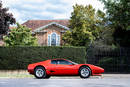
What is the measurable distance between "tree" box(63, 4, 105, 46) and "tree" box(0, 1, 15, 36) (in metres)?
12.9

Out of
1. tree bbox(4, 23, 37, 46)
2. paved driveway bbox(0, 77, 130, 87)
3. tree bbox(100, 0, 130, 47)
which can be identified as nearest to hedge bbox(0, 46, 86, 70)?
tree bbox(100, 0, 130, 47)

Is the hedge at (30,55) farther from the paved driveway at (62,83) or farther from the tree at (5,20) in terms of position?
the paved driveway at (62,83)

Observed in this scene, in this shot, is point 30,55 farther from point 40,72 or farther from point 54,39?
point 54,39

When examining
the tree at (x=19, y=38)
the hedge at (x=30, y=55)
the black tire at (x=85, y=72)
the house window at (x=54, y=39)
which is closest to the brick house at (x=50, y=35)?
the house window at (x=54, y=39)

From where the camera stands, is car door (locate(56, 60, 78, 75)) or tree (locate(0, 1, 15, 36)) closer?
car door (locate(56, 60, 78, 75))

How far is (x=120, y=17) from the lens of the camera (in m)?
24.3

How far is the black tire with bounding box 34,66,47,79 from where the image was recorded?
14.2m

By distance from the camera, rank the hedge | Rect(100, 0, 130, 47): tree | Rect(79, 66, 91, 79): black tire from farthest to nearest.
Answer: Rect(100, 0, 130, 47): tree, the hedge, Rect(79, 66, 91, 79): black tire

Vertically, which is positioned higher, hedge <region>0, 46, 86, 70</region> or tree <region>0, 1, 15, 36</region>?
tree <region>0, 1, 15, 36</region>

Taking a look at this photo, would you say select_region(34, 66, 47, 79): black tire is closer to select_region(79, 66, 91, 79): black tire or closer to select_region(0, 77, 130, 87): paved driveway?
select_region(0, 77, 130, 87): paved driveway

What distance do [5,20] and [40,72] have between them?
1195 centimetres

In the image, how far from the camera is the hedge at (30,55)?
2292 centimetres

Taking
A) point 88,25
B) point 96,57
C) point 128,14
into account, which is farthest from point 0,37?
point 88,25

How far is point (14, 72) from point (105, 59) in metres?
9.01
